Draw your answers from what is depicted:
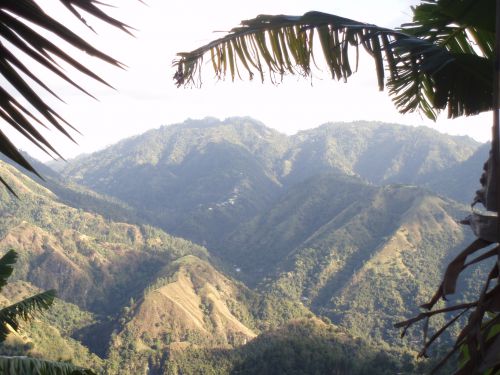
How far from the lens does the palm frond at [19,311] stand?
19.4 ft

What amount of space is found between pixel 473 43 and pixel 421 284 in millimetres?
114362

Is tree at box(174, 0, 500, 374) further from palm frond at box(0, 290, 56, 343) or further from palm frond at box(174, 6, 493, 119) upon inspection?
palm frond at box(0, 290, 56, 343)

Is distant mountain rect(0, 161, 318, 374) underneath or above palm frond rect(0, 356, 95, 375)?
underneath

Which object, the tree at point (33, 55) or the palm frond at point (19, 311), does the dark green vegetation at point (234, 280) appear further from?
the tree at point (33, 55)

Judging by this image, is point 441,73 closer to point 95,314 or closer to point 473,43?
point 473,43

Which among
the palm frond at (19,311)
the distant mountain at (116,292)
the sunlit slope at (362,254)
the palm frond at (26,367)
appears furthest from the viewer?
the sunlit slope at (362,254)

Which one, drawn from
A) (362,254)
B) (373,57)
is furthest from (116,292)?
(373,57)

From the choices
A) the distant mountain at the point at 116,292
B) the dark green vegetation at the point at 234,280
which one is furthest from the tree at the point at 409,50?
the distant mountain at the point at 116,292

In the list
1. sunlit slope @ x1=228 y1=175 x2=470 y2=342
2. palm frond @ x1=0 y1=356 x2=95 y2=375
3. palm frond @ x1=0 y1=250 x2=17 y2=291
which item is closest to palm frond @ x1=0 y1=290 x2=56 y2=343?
palm frond @ x1=0 y1=250 x2=17 y2=291

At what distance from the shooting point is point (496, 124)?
1489mm

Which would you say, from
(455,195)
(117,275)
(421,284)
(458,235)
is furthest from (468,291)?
(455,195)

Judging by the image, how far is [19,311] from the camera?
19.6 ft

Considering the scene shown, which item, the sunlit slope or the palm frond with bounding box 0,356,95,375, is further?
the sunlit slope

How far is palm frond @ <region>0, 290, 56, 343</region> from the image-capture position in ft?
19.4
